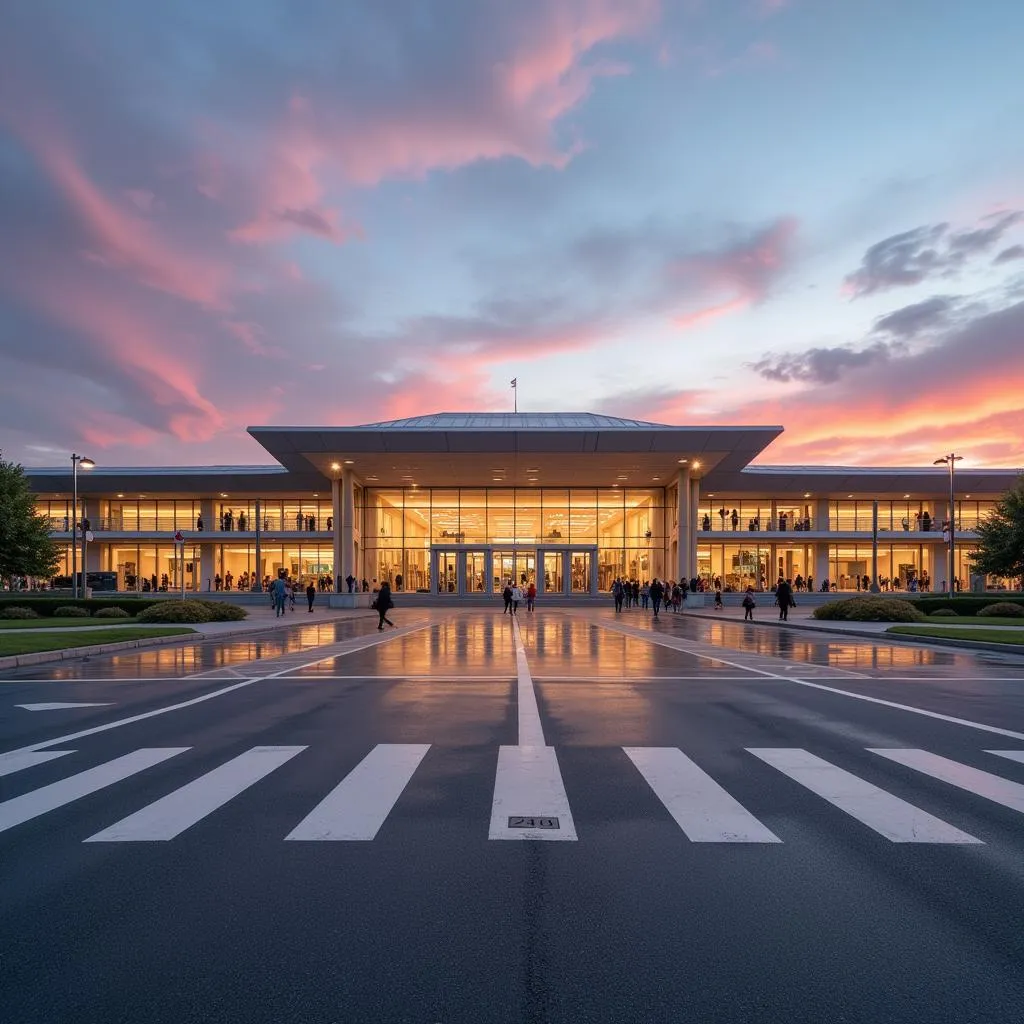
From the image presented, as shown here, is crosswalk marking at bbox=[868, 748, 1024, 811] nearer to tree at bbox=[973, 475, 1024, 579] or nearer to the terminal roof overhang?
the terminal roof overhang

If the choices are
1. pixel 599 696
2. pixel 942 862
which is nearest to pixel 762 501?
pixel 599 696

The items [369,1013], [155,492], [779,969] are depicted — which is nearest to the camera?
[369,1013]

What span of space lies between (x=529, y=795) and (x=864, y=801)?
99.3 inches

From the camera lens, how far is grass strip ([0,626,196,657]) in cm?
1730

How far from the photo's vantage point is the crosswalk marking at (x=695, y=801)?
5.13m

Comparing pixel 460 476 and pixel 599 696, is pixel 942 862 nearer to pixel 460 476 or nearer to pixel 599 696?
pixel 599 696

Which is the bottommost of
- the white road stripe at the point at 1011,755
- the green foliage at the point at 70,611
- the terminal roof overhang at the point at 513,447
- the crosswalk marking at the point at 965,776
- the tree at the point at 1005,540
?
the green foliage at the point at 70,611

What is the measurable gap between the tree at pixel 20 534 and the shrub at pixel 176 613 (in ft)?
49.2

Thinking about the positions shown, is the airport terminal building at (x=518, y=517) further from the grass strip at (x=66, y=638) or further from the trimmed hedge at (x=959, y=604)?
the grass strip at (x=66, y=638)

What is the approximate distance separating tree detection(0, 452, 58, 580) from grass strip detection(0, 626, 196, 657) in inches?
857

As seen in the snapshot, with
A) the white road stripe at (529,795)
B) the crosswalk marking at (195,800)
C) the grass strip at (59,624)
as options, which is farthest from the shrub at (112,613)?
the white road stripe at (529,795)

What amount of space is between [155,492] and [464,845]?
63439 mm

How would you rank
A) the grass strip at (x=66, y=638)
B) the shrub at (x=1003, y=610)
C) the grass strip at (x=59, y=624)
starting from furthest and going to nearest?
1. the shrub at (x=1003, y=610)
2. the grass strip at (x=59, y=624)
3. the grass strip at (x=66, y=638)

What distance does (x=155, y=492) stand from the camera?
61.8 m
